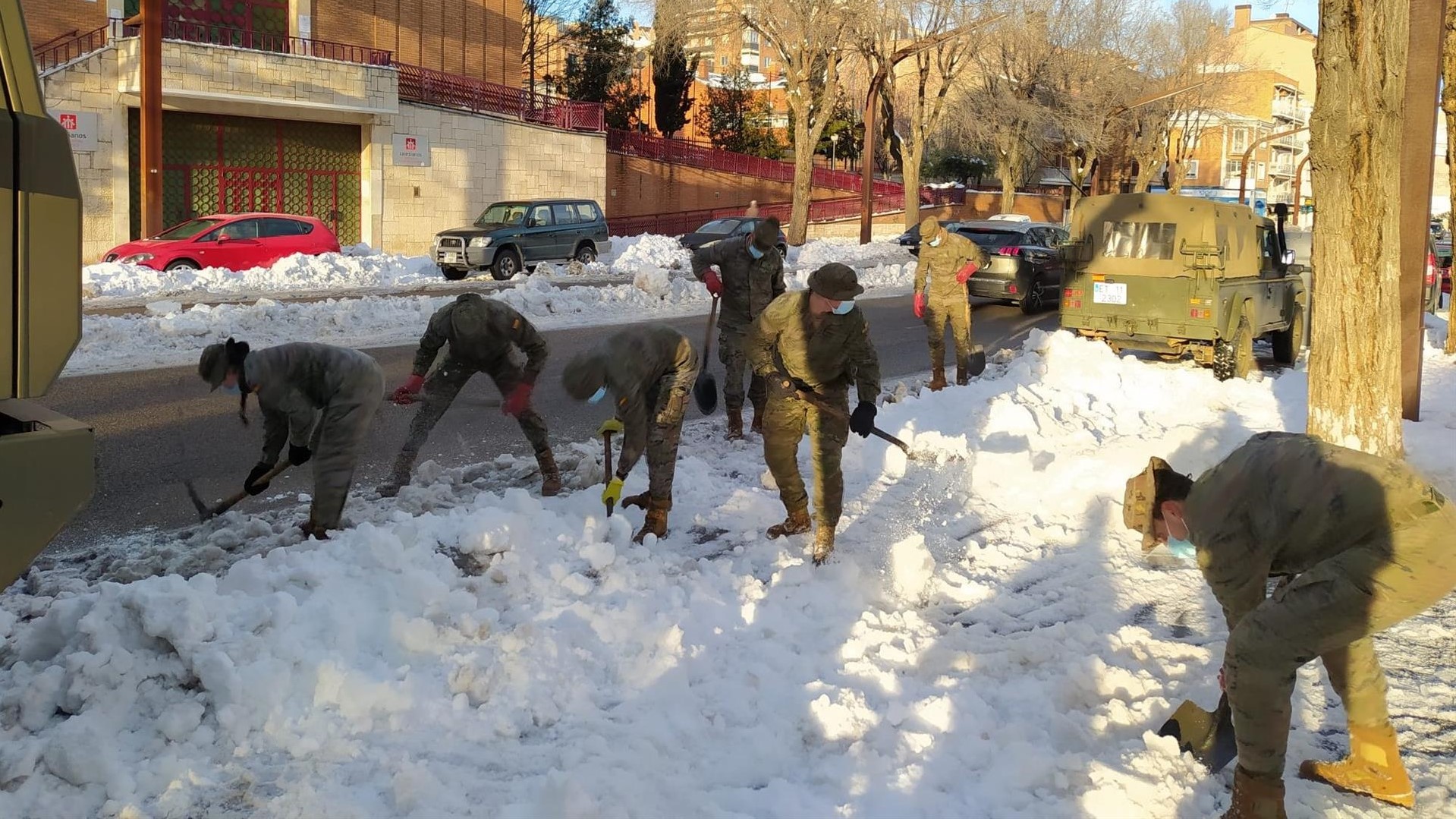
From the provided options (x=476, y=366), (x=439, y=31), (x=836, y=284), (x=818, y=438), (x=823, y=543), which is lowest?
(x=823, y=543)

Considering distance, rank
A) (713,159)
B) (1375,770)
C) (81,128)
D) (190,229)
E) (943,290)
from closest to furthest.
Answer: (1375,770) < (943,290) < (190,229) < (81,128) < (713,159)

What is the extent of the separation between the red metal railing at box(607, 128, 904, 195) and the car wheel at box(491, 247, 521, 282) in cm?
1737

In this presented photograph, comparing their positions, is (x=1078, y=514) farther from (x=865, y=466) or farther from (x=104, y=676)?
(x=104, y=676)

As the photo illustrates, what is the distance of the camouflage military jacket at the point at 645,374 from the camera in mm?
6471

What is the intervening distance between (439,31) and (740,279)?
93.7 ft

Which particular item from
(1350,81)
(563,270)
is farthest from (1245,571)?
(563,270)

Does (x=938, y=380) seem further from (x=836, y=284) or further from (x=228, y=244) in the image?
(x=228, y=244)

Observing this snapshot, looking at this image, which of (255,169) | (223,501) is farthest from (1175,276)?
(255,169)

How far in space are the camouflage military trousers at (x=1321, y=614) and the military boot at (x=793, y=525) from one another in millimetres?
3213

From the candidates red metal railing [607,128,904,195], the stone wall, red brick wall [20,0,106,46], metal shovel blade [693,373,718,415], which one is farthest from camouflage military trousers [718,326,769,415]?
red metal railing [607,128,904,195]

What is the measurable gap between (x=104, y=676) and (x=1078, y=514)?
5.41 m

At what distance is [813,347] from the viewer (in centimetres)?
627

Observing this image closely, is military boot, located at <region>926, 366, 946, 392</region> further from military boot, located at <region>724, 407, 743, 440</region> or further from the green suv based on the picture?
the green suv

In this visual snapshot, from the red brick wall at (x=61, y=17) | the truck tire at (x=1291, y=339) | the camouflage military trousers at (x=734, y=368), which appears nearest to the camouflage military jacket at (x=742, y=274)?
the camouflage military trousers at (x=734, y=368)
